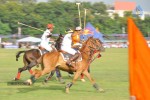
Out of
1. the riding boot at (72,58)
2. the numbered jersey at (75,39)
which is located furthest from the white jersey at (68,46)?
the numbered jersey at (75,39)

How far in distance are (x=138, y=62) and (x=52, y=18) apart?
8659 cm

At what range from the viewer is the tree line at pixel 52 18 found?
85875 mm

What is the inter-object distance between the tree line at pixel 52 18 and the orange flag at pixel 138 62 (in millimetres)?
78659

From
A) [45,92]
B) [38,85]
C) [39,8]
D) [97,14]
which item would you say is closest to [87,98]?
[45,92]

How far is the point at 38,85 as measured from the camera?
51.3ft

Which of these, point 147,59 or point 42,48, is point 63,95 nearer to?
point 42,48

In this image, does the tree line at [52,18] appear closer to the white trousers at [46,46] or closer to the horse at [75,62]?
the white trousers at [46,46]

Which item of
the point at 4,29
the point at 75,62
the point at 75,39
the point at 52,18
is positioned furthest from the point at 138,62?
the point at 52,18

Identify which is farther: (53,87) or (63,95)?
(53,87)

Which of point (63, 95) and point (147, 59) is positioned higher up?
point (147, 59)

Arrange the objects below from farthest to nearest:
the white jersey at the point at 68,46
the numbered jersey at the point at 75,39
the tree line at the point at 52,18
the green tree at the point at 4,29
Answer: the tree line at the point at 52,18, the green tree at the point at 4,29, the numbered jersey at the point at 75,39, the white jersey at the point at 68,46

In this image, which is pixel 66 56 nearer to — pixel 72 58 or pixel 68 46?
pixel 72 58

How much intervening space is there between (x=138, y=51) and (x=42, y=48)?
1212 cm

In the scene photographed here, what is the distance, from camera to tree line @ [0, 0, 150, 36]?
85.9 metres
